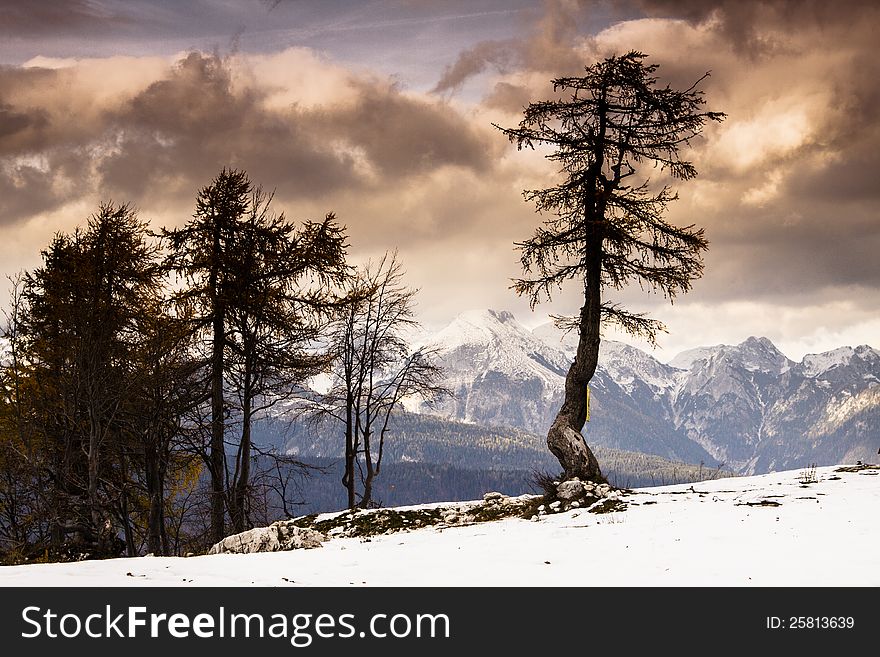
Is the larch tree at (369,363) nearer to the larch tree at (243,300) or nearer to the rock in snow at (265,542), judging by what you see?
the larch tree at (243,300)

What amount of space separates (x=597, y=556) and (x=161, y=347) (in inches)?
557

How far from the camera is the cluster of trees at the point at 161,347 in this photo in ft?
69.9

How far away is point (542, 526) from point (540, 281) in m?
9.24

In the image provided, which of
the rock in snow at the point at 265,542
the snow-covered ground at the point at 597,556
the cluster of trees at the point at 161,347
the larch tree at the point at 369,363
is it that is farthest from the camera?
the larch tree at the point at 369,363

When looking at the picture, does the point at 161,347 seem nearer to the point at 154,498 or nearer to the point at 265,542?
Answer: the point at 154,498

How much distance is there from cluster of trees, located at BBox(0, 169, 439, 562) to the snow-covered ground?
7.32 meters

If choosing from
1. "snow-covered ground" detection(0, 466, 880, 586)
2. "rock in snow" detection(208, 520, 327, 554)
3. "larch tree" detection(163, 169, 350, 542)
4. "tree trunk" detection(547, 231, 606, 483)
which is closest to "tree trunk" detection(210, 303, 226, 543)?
"larch tree" detection(163, 169, 350, 542)

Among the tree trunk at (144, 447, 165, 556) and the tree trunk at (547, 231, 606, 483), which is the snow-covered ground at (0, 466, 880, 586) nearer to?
the tree trunk at (547, 231, 606, 483)

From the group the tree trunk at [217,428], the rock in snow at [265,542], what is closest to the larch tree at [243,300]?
the tree trunk at [217,428]

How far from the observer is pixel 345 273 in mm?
24656

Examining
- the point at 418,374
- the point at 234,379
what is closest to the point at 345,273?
the point at 234,379

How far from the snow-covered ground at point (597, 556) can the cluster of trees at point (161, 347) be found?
24.0 ft

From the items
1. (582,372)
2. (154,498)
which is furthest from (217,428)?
(582,372)

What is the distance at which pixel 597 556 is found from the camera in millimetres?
12195
